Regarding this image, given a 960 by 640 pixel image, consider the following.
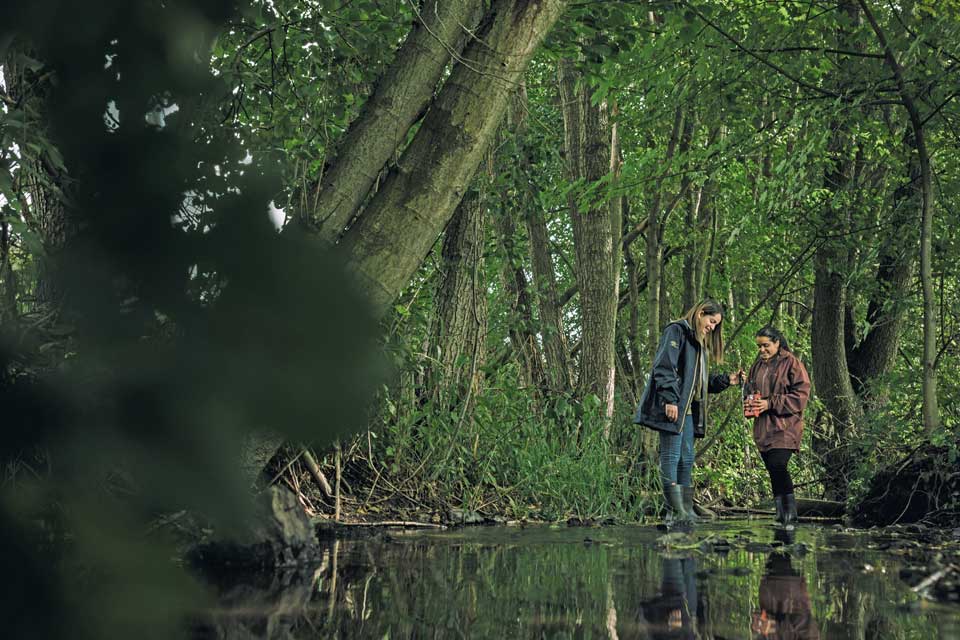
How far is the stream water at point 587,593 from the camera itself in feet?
11.7

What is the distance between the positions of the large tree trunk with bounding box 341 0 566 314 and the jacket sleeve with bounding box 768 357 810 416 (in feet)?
18.4

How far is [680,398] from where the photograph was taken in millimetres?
10508

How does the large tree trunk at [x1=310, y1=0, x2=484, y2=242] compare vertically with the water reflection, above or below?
above

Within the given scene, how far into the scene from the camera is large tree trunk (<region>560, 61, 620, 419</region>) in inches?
522

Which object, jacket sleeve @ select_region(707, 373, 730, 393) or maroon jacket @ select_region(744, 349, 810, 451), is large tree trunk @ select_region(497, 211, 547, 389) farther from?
maroon jacket @ select_region(744, 349, 810, 451)

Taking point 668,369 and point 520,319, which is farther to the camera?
point 520,319

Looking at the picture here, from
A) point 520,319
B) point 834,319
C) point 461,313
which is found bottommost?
point 461,313

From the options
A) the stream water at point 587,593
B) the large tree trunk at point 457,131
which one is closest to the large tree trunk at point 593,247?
the stream water at point 587,593

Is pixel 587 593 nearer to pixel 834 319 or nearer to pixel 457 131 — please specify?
pixel 457 131

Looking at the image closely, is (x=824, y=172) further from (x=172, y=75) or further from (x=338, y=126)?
(x=172, y=75)

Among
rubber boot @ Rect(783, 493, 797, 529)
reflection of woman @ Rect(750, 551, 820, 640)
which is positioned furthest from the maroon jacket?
reflection of woman @ Rect(750, 551, 820, 640)

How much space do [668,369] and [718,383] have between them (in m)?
1.08

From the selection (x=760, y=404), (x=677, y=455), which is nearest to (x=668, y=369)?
(x=677, y=455)

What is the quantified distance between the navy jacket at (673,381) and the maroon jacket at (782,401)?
28.0 inches
